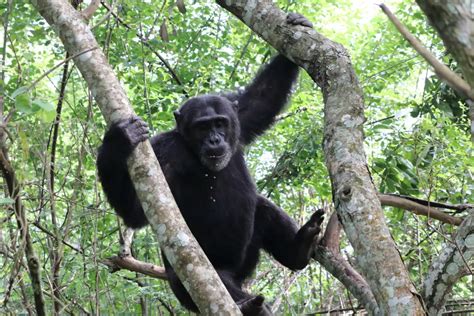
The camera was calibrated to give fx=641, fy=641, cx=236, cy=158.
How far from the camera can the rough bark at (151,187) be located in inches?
129

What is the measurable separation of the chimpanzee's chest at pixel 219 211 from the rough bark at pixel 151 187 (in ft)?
6.21

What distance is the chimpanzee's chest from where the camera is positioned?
5840mm

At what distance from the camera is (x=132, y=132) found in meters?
4.05

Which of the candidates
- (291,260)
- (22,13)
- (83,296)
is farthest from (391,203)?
(22,13)

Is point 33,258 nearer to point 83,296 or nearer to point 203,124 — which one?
point 203,124

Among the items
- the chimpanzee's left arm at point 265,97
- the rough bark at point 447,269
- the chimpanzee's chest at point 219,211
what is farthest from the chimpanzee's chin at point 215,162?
the rough bark at point 447,269

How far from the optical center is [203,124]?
18.8 ft

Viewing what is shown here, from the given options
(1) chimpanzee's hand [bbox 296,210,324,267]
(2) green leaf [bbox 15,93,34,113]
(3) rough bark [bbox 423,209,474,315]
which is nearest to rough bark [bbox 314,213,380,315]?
(1) chimpanzee's hand [bbox 296,210,324,267]

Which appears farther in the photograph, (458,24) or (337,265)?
(337,265)

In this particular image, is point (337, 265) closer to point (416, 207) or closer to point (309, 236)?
point (416, 207)

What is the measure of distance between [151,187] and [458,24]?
244cm

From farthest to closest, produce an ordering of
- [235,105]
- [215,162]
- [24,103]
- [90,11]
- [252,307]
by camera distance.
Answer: [235,105], [215,162], [252,307], [90,11], [24,103]

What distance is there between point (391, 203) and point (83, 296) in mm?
3938

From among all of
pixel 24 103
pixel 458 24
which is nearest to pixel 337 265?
pixel 24 103
